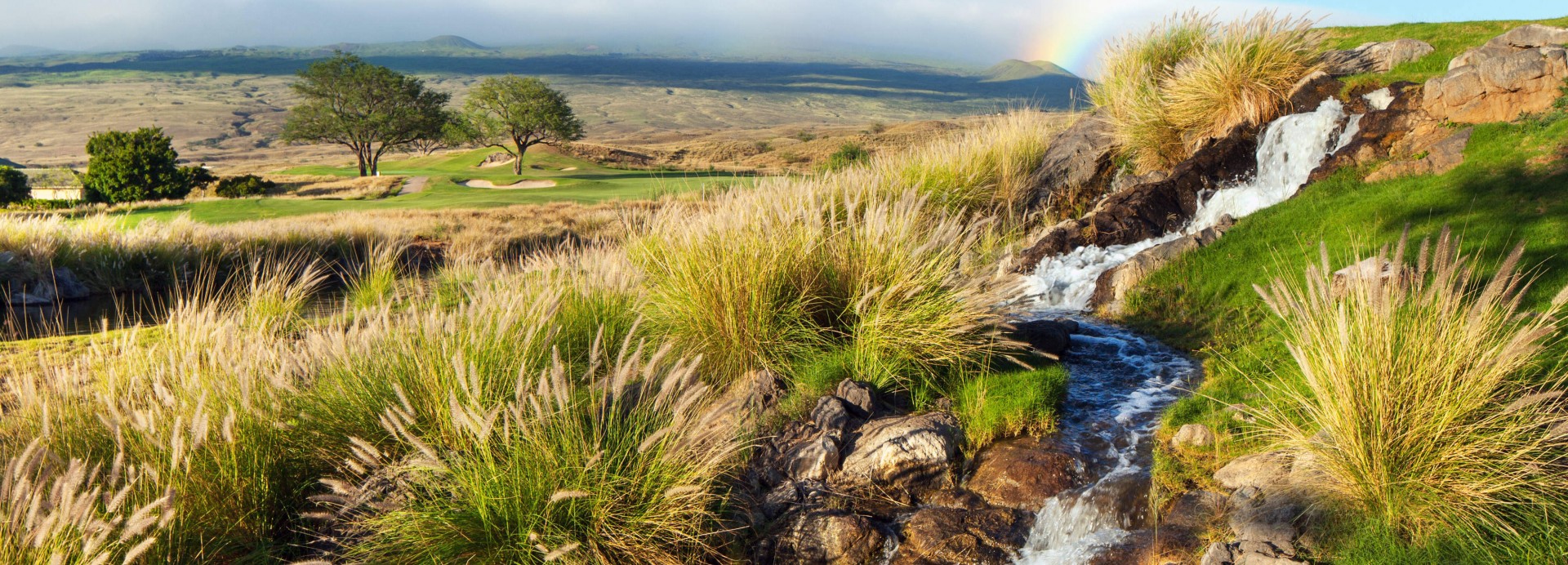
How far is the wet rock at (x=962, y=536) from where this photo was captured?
4.69 meters

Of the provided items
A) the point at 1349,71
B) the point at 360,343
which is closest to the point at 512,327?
the point at 360,343

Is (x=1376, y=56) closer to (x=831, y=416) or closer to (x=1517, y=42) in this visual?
(x=1517, y=42)

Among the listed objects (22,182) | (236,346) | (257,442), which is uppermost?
(236,346)

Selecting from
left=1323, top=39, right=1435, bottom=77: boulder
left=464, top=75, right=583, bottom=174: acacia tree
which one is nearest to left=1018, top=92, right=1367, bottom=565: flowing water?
left=1323, top=39, right=1435, bottom=77: boulder

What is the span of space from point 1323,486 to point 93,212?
31.3 meters

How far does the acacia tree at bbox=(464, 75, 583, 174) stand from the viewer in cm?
5494

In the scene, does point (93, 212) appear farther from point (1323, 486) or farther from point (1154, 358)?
point (1323, 486)

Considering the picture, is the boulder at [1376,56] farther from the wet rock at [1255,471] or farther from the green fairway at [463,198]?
the wet rock at [1255,471]

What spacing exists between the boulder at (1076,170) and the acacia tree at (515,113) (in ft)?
146

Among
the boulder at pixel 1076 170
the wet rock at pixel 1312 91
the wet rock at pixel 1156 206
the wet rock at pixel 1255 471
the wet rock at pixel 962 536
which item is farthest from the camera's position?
the boulder at pixel 1076 170

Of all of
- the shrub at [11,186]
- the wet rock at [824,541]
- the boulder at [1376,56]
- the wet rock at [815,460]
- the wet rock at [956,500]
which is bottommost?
the shrub at [11,186]

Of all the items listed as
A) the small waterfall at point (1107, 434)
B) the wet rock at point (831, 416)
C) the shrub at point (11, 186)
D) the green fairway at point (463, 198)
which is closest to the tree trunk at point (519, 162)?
the green fairway at point (463, 198)

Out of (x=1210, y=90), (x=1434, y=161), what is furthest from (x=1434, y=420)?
(x=1210, y=90)

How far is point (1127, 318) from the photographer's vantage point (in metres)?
8.48
